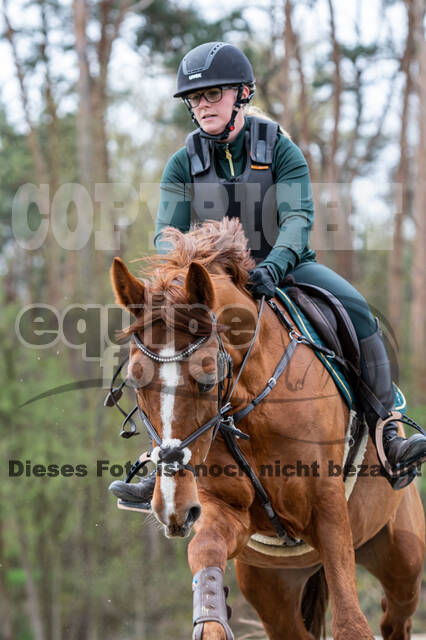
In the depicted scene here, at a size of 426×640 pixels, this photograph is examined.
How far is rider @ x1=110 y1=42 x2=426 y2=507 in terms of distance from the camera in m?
3.97

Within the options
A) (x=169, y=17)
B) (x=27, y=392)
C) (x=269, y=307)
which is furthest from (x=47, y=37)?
(x=269, y=307)

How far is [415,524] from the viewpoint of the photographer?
5.24 m

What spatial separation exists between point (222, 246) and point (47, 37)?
17.2 metres

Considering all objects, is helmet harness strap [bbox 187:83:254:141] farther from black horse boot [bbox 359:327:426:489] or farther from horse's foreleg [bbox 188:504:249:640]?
horse's foreleg [bbox 188:504:249:640]

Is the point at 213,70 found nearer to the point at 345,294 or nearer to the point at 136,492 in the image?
the point at 345,294

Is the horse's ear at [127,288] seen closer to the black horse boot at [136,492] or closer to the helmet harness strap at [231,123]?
the black horse boot at [136,492]

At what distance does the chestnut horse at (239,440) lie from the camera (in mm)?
2998

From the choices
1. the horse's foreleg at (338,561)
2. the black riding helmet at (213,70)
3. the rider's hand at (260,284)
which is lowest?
the horse's foreleg at (338,561)

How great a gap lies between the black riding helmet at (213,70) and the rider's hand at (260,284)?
32.7 inches

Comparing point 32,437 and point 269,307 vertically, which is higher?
point 269,307

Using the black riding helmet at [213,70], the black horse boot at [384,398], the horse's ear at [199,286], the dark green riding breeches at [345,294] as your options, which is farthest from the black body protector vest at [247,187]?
the horse's ear at [199,286]

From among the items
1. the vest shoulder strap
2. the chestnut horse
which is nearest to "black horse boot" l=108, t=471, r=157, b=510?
the chestnut horse

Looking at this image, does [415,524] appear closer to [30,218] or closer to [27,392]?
[27,392]

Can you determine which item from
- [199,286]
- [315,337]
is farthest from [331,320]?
[199,286]
